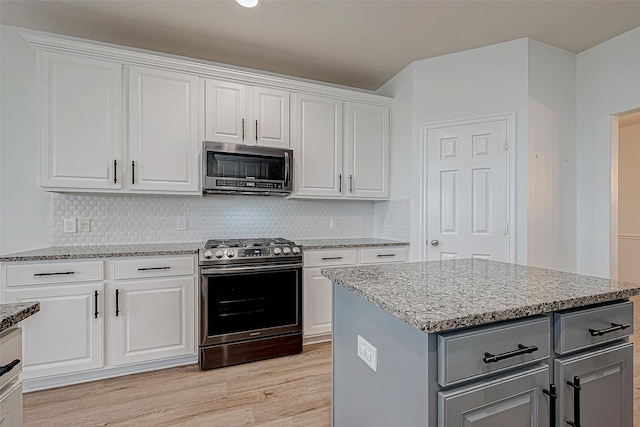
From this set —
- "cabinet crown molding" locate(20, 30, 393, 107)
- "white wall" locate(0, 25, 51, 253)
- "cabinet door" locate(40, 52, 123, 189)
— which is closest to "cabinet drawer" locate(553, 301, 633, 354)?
"cabinet crown molding" locate(20, 30, 393, 107)

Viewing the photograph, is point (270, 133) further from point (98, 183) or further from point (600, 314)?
point (600, 314)

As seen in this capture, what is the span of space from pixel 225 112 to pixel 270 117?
0.40 m

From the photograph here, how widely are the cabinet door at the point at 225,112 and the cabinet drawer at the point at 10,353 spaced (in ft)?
6.77

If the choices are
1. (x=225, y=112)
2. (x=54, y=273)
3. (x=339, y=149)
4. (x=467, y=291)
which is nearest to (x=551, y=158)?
(x=339, y=149)

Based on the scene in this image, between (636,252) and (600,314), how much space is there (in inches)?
199

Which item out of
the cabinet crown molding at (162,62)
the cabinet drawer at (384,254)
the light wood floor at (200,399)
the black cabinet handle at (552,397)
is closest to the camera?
the black cabinet handle at (552,397)

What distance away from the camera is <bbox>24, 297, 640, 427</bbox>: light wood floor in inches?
73.6

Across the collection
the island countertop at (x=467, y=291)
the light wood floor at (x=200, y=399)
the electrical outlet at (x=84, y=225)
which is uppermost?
the electrical outlet at (x=84, y=225)

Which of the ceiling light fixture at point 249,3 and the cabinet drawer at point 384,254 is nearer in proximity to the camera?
the ceiling light fixture at point 249,3

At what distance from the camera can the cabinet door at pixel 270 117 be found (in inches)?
114

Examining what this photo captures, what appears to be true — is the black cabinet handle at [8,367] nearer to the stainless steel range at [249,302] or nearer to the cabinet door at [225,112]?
the stainless steel range at [249,302]

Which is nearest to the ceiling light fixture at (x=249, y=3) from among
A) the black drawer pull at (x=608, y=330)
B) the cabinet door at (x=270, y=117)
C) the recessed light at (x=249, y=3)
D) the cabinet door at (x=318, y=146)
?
the recessed light at (x=249, y=3)

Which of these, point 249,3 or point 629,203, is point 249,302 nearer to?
point 249,3

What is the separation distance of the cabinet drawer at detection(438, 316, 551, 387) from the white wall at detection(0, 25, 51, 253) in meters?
3.07
